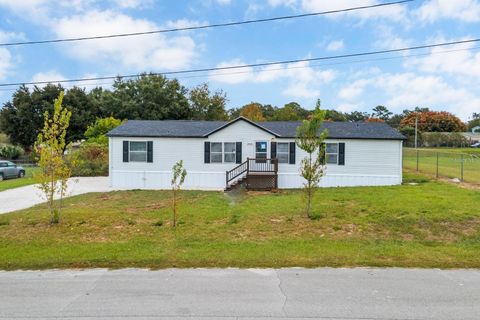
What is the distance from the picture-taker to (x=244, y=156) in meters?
19.2

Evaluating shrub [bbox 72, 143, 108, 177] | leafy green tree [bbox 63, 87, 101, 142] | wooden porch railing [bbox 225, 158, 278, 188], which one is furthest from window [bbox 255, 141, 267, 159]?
leafy green tree [bbox 63, 87, 101, 142]

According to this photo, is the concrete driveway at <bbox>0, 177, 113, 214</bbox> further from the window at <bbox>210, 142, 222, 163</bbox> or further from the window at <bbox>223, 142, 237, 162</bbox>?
the window at <bbox>223, 142, 237, 162</bbox>

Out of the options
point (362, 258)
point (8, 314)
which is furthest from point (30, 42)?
point (362, 258)

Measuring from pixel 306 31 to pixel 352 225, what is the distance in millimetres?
10171

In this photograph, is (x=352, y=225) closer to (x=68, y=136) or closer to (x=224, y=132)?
(x=224, y=132)

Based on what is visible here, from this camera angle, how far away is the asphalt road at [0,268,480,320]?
4.38m

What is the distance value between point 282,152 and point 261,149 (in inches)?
44.9

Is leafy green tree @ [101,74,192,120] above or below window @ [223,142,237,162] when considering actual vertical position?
above

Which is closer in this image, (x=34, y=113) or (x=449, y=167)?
(x=449, y=167)

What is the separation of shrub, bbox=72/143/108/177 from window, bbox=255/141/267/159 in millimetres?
12716

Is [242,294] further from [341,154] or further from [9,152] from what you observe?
[9,152]

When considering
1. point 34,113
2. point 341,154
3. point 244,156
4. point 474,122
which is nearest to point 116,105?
point 34,113

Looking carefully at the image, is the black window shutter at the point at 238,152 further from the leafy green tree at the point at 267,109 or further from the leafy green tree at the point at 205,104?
the leafy green tree at the point at 267,109

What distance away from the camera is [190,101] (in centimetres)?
4725
